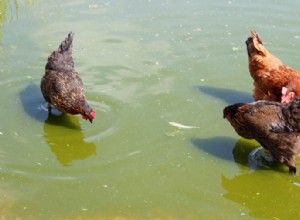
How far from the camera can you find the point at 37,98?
817 centimetres

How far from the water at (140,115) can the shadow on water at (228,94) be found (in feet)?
0.07

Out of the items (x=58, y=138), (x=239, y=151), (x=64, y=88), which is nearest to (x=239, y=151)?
(x=239, y=151)

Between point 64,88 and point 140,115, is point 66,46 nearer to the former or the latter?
point 64,88

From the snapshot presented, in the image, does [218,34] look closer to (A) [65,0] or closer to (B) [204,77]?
(B) [204,77]

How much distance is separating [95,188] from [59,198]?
45 centimetres

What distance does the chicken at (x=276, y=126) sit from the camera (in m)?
6.13

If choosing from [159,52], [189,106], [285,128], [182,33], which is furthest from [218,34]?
[285,128]

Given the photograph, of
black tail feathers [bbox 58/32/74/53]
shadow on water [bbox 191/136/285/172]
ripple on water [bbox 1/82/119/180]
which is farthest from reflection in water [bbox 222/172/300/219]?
black tail feathers [bbox 58/32/74/53]

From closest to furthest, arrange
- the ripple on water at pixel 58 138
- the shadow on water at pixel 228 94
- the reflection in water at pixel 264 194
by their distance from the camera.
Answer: the reflection in water at pixel 264 194 < the ripple on water at pixel 58 138 < the shadow on water at pixel 228 94

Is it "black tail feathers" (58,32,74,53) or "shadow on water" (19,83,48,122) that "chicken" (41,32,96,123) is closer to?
"black tail feathers" (58,32,74,53)

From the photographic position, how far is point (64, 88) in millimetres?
7418

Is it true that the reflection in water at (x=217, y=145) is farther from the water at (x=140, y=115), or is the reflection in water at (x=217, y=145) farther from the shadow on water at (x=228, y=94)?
the shadow on water at (x=228, y=94)

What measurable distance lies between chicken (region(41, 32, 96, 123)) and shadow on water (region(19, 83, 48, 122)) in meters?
0.22

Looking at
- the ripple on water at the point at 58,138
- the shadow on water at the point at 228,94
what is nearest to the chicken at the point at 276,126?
the shadow on water at the point at 228,94
